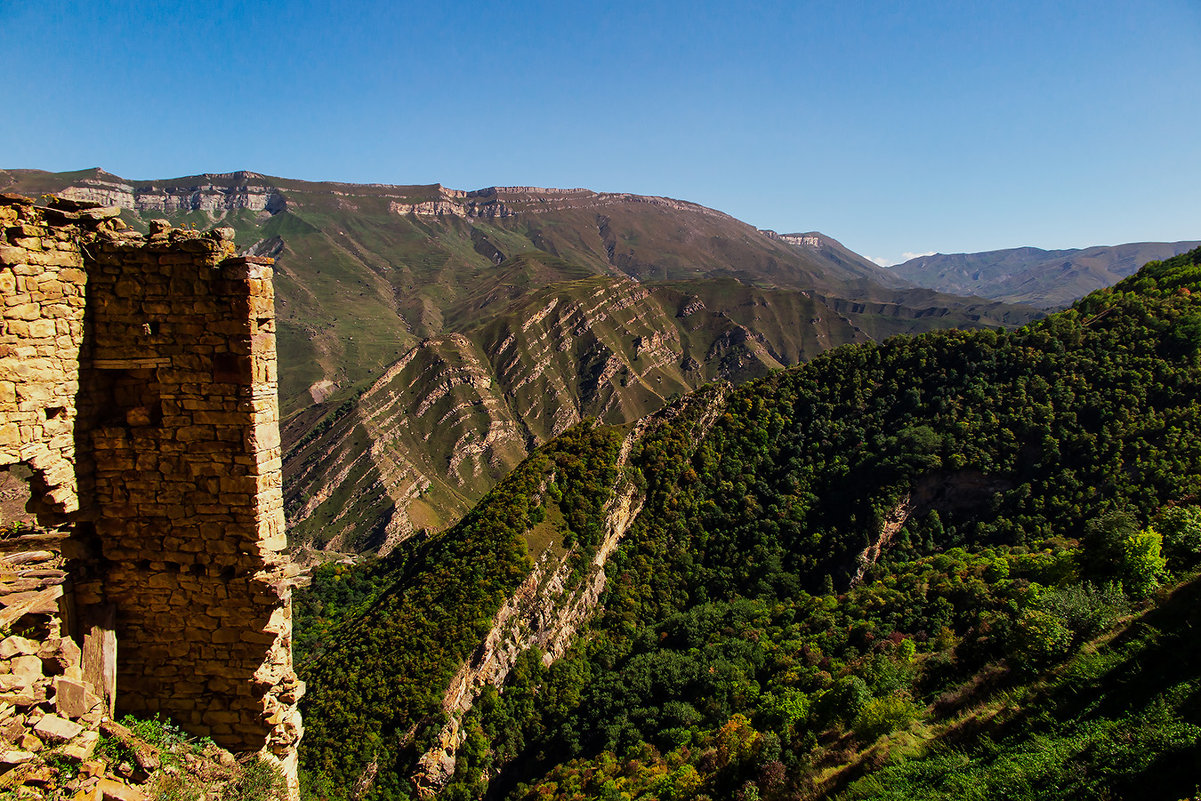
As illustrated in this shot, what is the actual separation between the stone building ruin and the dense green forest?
15771 millimetres

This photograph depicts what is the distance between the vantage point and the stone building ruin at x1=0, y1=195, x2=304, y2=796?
850 centimetres

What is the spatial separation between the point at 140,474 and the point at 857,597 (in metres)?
47.8

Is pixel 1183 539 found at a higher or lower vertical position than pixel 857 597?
higher

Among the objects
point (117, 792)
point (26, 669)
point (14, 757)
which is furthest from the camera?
point (26, 669)

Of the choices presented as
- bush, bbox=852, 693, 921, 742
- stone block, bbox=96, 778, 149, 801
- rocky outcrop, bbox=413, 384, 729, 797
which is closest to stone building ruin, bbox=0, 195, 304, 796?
stone block, bbox=96, 778, 149, 801

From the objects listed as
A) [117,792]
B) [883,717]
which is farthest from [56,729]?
[883,717]

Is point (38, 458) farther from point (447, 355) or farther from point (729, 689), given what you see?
point (447, 355)

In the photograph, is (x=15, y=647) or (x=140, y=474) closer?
(x=15, y=647)

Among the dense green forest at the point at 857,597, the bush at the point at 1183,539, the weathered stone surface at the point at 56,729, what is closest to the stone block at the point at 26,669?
the weathered stone surface at the point at 56,729

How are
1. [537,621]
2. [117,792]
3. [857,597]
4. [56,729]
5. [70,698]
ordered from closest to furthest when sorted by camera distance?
[117,792] → [56,729] → [70,698] → [857,597] → [537,621]

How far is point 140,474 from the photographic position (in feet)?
30.9

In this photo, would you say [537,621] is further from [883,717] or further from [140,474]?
[140,474]

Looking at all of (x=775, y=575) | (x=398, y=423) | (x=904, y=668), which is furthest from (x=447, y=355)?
(x=904, y=668)

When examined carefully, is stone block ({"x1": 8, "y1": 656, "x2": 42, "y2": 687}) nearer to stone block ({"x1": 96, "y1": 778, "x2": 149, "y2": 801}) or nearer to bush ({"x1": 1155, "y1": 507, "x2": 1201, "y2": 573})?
stone block ({"x1": 96, "y1": 778, "x2": 149, "y2": 801})
